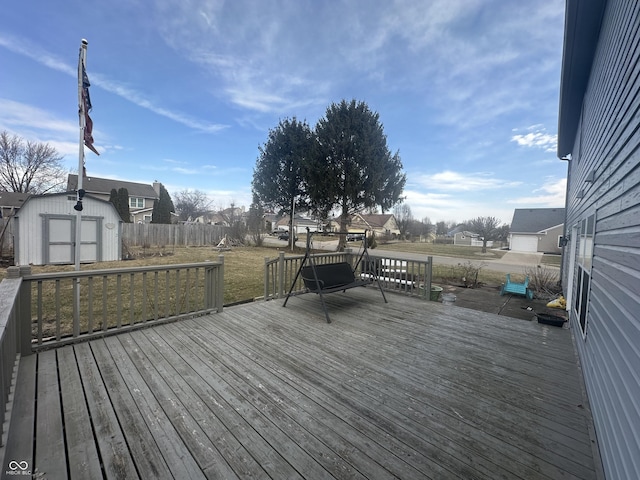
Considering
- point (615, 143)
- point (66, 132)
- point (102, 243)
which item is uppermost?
point (66, 132)

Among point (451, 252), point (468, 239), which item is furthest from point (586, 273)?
point (468, 239)

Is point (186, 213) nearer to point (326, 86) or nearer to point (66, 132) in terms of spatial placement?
point (66, 132)

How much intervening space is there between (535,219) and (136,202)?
40712 millimetres

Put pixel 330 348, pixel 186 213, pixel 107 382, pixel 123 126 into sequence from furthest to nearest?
1. pixel 186 213
2. pixel 123 126
3. pixel 330 348
4. pixel 107 382

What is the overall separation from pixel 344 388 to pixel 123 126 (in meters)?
14.7

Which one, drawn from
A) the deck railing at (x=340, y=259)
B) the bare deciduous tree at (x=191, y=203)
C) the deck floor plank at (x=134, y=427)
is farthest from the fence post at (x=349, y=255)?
the bare deciduous tree at (x=191, y=203)

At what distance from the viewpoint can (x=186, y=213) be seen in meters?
41.8

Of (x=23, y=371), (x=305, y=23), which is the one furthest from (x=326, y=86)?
(x=23, y=371)

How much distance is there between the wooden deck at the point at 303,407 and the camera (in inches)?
59.1

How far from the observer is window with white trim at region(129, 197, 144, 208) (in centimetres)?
2755

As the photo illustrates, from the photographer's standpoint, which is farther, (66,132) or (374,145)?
(374,145)

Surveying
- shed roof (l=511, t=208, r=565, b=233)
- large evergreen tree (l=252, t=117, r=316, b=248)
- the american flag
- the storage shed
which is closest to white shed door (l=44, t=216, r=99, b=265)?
the storage shed

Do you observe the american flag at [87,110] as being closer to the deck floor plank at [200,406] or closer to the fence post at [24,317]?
the fence post at [24,317]

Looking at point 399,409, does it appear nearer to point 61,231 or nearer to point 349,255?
point 349,255
